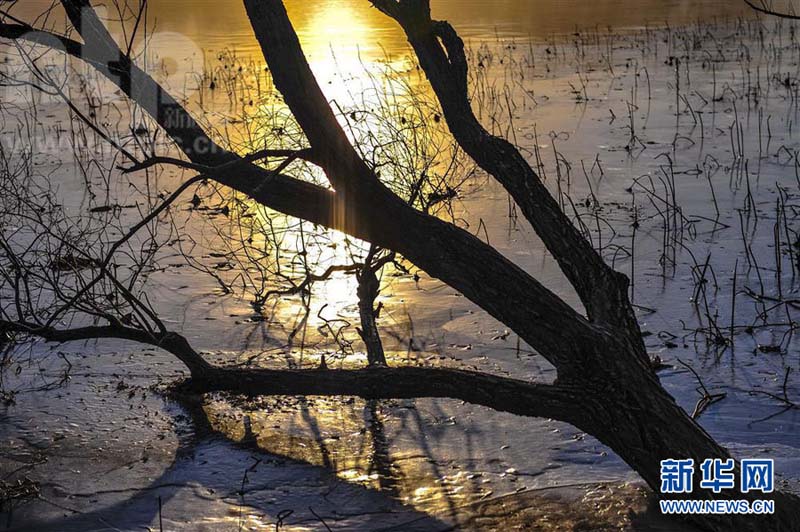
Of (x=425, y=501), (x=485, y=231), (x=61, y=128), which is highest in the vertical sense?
(x=61, y=128)

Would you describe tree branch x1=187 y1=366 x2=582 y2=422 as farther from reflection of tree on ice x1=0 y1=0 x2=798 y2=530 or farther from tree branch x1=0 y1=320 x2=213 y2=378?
tree branch x1=0 y1=320 x2=213 y2=378

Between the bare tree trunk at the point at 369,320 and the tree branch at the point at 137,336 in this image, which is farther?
the bare tree trunk at the point at 369,320

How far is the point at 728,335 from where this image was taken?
234 inches

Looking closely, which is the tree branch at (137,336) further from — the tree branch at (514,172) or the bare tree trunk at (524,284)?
the tree branch at (514,172)

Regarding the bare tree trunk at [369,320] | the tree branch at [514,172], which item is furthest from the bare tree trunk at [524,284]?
the bare tree trunk at [369,320]

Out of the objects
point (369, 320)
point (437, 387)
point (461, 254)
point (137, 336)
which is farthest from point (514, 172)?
point (137, 336)

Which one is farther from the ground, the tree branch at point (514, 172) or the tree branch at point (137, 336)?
the tree branch at point (514, 172)

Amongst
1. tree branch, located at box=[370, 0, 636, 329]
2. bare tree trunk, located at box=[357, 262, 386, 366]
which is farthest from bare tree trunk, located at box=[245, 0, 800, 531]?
bare tree trunk, located at box=[357, 262, 386, 366]

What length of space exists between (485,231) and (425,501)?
3730 millimetres

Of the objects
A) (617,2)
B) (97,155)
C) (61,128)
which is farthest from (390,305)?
(617,2)

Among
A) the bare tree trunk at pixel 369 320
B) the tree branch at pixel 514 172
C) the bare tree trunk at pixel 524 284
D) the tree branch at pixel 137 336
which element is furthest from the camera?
the bare tree trunk at pixel 369 320

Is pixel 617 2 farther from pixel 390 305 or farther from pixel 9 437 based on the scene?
pixel 9 437

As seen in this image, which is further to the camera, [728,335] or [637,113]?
[637,113]

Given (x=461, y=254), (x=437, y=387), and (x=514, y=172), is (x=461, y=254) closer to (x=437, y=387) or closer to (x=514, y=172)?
(x=514, y=172)
